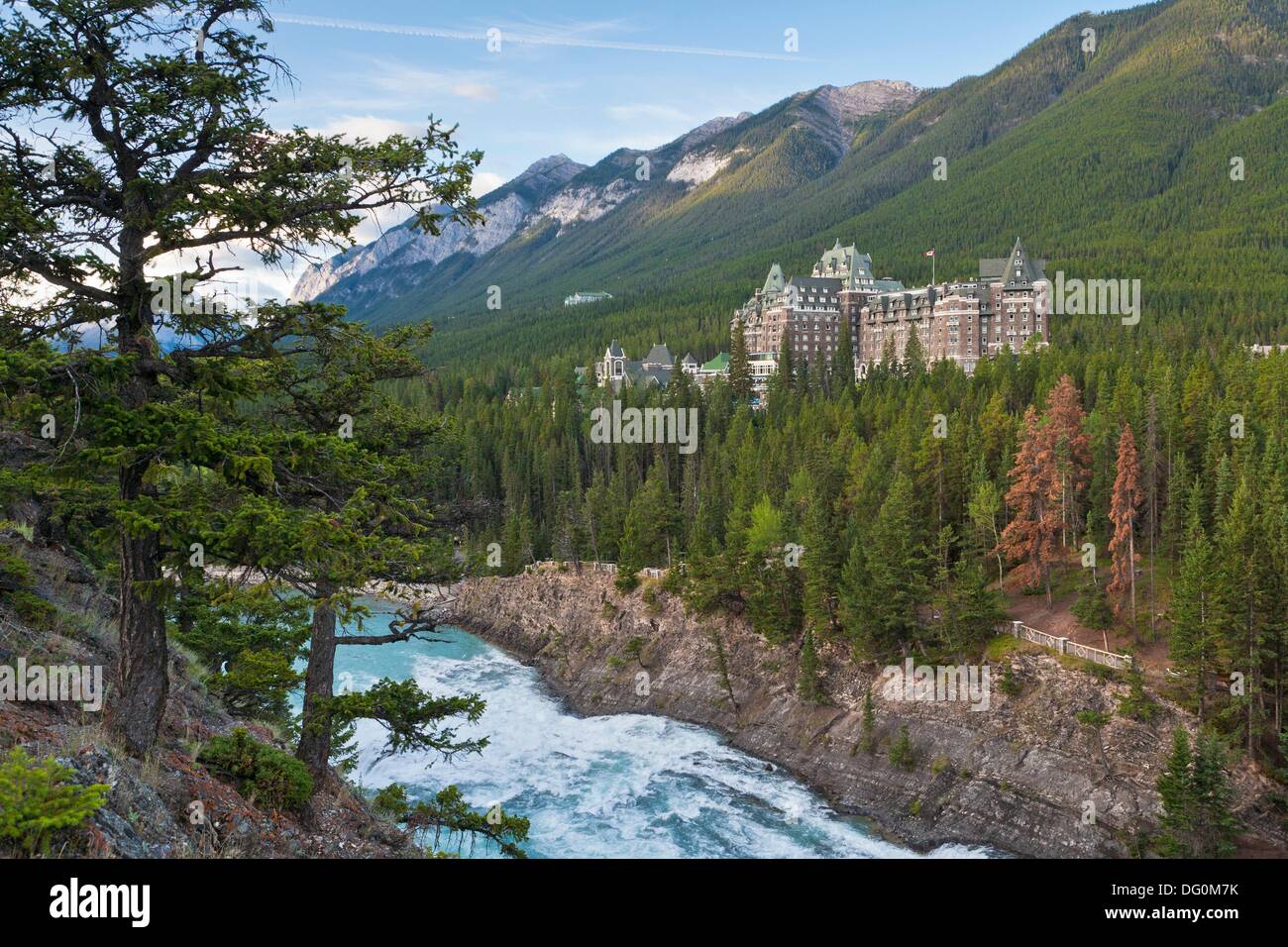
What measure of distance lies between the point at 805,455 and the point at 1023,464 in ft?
71.8

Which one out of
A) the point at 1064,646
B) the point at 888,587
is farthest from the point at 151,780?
the point at 888,587

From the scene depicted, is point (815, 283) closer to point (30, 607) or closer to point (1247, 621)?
point (1247, 621)

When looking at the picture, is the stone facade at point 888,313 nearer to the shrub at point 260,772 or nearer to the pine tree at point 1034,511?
the pine tree at point 1034,511

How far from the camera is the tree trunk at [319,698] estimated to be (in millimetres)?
13570

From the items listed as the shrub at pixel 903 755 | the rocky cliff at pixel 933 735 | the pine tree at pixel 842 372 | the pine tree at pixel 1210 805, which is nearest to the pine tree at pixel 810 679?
the rocky cliff at pixel 933 735

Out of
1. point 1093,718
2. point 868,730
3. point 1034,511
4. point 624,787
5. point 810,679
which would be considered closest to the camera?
point 1093,718

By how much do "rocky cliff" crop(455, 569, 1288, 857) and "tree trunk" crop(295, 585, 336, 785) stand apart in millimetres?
27610

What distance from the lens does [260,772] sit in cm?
1220

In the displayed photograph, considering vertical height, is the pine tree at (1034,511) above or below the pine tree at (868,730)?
above

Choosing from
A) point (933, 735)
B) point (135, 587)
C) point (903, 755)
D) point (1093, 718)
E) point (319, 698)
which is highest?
point (135, 587)

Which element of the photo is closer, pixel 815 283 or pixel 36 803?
pixel 36 803

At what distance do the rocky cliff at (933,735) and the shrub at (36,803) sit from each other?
110ft

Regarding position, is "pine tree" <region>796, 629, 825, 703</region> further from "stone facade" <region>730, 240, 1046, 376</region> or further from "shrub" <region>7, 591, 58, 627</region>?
"stone facade" <region>730, 240, 1046, 376</region>

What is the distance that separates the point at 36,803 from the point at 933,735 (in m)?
39.1
